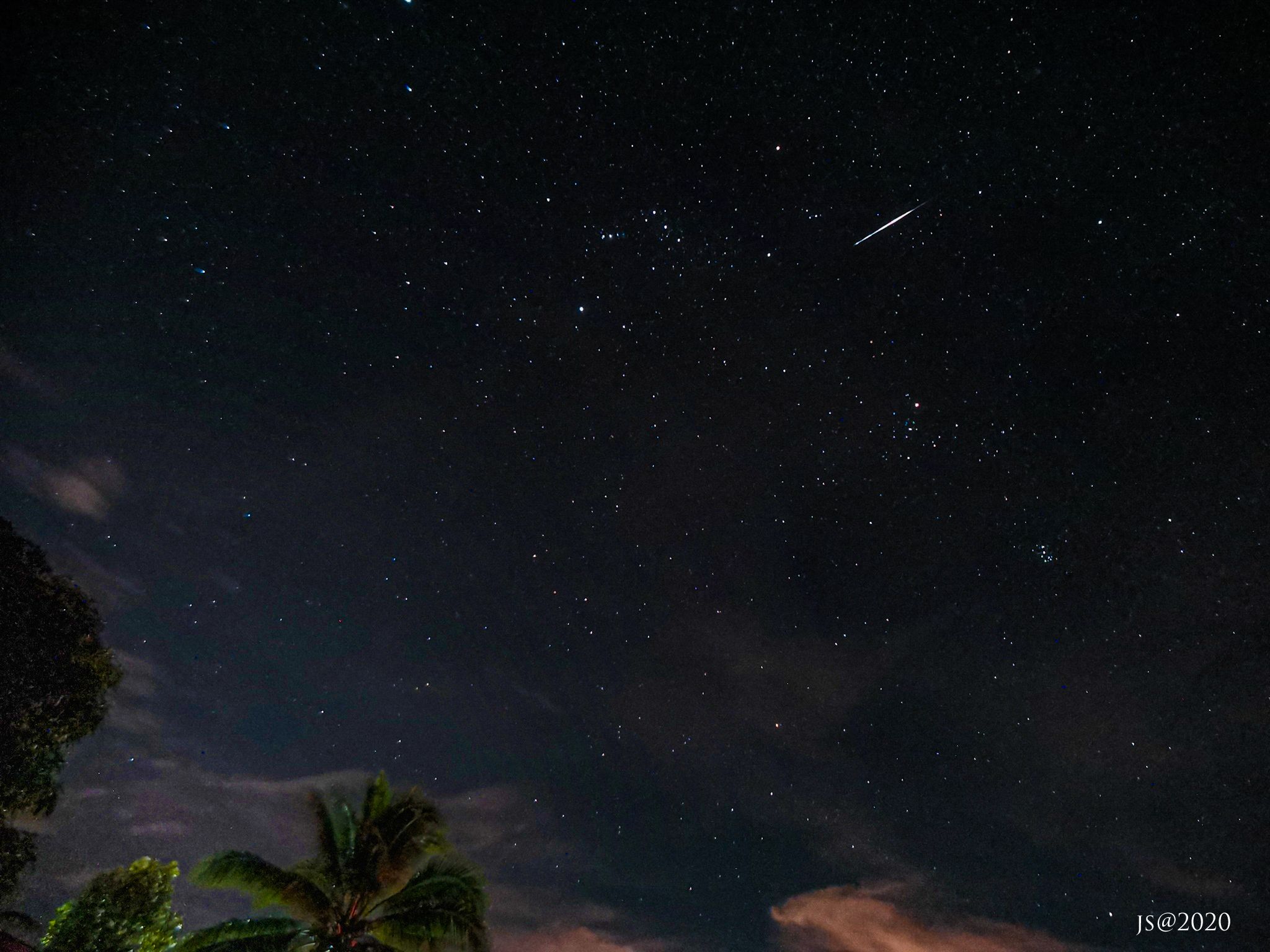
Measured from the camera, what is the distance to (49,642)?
17188mm

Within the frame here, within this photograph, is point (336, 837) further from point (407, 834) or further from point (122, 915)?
point (122, 915)

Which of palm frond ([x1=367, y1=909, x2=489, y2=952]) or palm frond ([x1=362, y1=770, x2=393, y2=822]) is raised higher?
palm frond ([x1=362, y1=770, x2=393, y2=822])

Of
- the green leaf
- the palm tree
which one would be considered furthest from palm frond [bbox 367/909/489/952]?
the green leaf

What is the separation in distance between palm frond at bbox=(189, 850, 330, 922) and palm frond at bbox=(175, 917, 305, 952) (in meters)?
0.36

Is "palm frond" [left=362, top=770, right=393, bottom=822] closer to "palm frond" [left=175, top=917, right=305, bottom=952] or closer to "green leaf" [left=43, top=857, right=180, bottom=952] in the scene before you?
"palm frond" [left=175, top=917, right=305, bottom=952]

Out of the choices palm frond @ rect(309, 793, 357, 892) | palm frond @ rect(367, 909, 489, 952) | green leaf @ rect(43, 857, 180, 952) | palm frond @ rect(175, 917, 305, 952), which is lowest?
green leaf @ rect(43, 857, 180, 952)

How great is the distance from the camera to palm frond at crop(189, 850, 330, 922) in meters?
13.0

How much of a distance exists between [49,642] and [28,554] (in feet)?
9.02

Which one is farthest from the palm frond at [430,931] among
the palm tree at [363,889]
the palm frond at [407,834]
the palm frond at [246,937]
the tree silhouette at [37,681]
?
the tree silhouette at [37,681]

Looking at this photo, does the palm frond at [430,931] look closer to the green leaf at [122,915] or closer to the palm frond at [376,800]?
the palm frond at [376,800]

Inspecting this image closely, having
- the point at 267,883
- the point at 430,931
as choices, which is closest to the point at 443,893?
the point at 430,931

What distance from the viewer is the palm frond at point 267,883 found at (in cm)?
1305

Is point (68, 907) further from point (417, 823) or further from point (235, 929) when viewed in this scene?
point (417, 823)

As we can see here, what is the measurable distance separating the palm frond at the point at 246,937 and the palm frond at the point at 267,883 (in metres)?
0.36
